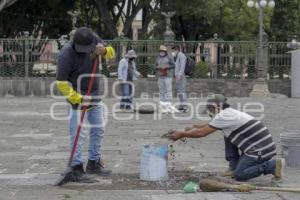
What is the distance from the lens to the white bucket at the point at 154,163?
869 centimetres

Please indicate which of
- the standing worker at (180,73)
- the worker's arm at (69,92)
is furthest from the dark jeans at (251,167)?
the standing worker at (180,73)

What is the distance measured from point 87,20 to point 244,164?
38299 mm

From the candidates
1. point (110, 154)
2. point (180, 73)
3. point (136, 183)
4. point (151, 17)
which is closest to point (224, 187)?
point (136, 183)

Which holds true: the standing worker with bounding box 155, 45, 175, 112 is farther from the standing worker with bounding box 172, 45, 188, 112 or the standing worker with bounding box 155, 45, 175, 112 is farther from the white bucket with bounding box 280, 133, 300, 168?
the white bucket with bounding box 280, 133, 300, 168

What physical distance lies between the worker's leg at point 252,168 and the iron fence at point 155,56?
20762 mm

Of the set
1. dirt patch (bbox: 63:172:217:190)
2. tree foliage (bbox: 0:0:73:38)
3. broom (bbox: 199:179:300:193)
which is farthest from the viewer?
tree foliage (bbox: 0:0:73:38)

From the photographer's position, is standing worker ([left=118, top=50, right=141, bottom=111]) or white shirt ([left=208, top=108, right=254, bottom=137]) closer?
white shirt ([left=208, top=108, right=254, bottom=137])

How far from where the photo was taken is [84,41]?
8.60m

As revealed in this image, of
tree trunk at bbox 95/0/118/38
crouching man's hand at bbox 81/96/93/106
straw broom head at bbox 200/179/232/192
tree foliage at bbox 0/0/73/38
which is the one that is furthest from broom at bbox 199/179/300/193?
tree foliage at bbox 0/0/73/38

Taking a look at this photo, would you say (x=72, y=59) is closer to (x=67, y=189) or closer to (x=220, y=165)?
(x=67, y=189)

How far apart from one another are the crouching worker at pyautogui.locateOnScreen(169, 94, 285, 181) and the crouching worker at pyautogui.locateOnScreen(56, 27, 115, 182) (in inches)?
41.9

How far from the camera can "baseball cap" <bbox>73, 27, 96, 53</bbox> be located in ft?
28.2

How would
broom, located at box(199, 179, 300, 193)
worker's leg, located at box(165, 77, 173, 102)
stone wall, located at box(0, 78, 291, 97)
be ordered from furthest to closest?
stone wall, located at box(0, 78, 291, 97)
worker's leg, located at box(165, 77, 173, 102)
broom, located at box(199, 179, 300, 193)

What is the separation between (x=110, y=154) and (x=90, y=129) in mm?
2423
